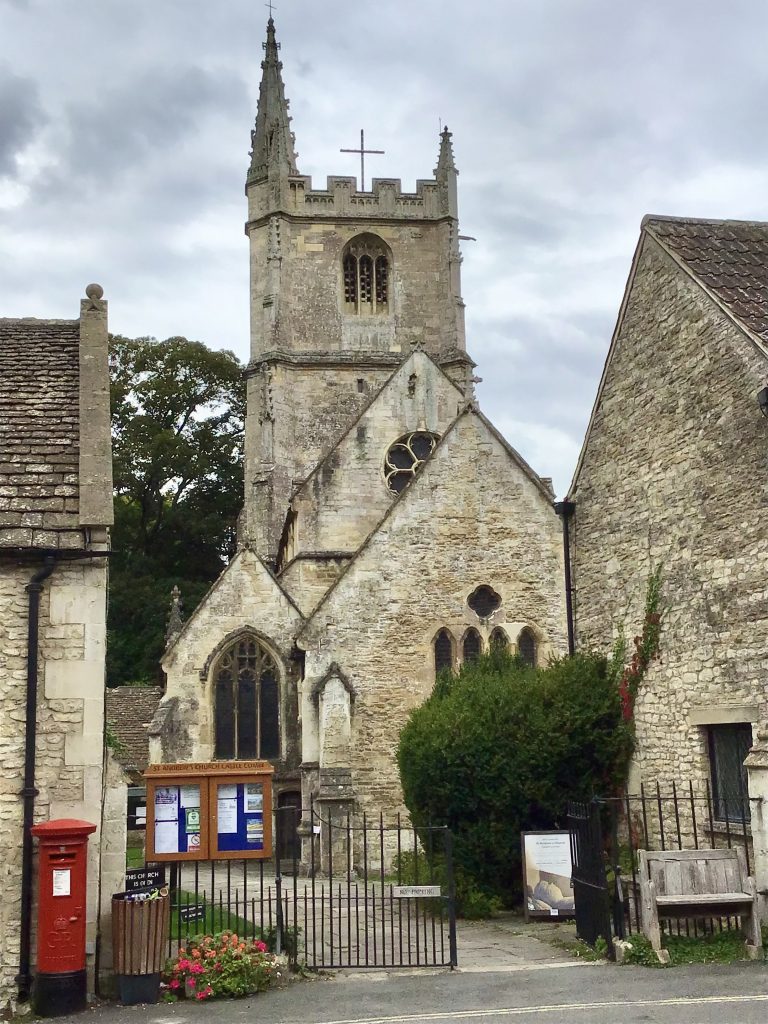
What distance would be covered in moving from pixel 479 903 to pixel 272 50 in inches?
1459

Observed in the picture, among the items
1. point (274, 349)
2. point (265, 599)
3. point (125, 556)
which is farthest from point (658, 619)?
point (125, 556)

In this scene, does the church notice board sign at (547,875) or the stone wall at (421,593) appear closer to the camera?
the church notice board sign at (547,875)

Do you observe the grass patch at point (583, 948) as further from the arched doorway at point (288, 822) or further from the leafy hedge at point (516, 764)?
the arched doorway at point (288, 822)

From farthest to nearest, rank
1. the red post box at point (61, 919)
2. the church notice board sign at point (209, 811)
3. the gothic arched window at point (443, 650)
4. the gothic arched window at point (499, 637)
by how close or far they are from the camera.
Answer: the gothic arched window at point (499, 637) → the gothic arched window at point (443, 650) → the church notice board sign at point (209, 811) → the red post box at point (61, 919)

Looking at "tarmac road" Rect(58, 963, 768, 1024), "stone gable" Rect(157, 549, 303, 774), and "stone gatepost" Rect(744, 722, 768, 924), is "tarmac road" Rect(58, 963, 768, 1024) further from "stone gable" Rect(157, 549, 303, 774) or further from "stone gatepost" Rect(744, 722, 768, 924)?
"stone gable" Rect(157, 549, 303, 774)

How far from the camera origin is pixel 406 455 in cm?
2686

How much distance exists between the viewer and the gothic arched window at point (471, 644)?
2072 cm

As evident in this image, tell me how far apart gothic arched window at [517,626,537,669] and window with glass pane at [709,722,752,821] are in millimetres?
8264

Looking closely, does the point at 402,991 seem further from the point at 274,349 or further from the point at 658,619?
the point at 274,349

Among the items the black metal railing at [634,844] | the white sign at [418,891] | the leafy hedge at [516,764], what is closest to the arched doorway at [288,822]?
the leafy hedge at [516,764]

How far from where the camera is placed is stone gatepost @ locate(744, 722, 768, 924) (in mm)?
10719

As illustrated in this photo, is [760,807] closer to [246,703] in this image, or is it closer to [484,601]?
[484,601]

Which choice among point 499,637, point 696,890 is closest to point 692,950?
point 696,890

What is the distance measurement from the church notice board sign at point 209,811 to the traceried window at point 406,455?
1582 centimetres
